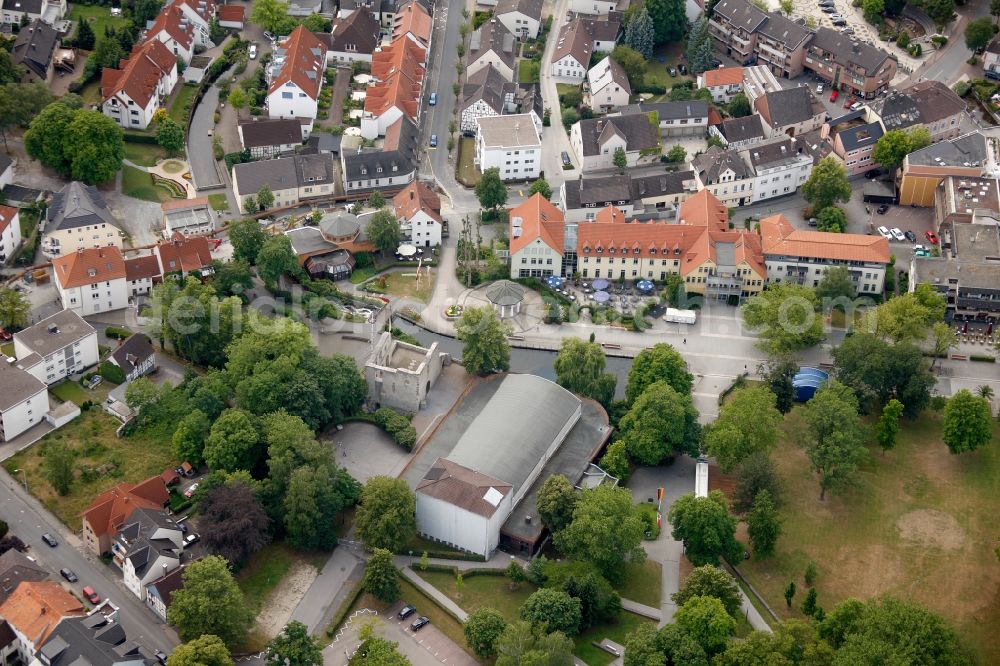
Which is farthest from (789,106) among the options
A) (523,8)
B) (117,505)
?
(117,505)

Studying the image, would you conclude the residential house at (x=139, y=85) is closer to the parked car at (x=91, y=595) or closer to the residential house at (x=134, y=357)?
the residential house at (x=134, y=357)

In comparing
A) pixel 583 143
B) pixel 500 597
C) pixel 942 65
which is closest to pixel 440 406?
pixel 500 597

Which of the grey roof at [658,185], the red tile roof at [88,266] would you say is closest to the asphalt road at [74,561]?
the red tile roof at [88,266]

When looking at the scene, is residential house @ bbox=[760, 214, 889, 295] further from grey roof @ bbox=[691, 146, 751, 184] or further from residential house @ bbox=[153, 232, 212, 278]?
residential house @ bbox=[153, 232, 212, 278]

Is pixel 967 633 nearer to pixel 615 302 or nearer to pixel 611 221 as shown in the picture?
pixel 615 302

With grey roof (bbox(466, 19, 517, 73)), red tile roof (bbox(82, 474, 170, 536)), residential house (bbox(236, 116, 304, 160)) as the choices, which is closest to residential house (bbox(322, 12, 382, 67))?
grey roof (bbox(466, 19, 517, 73))
